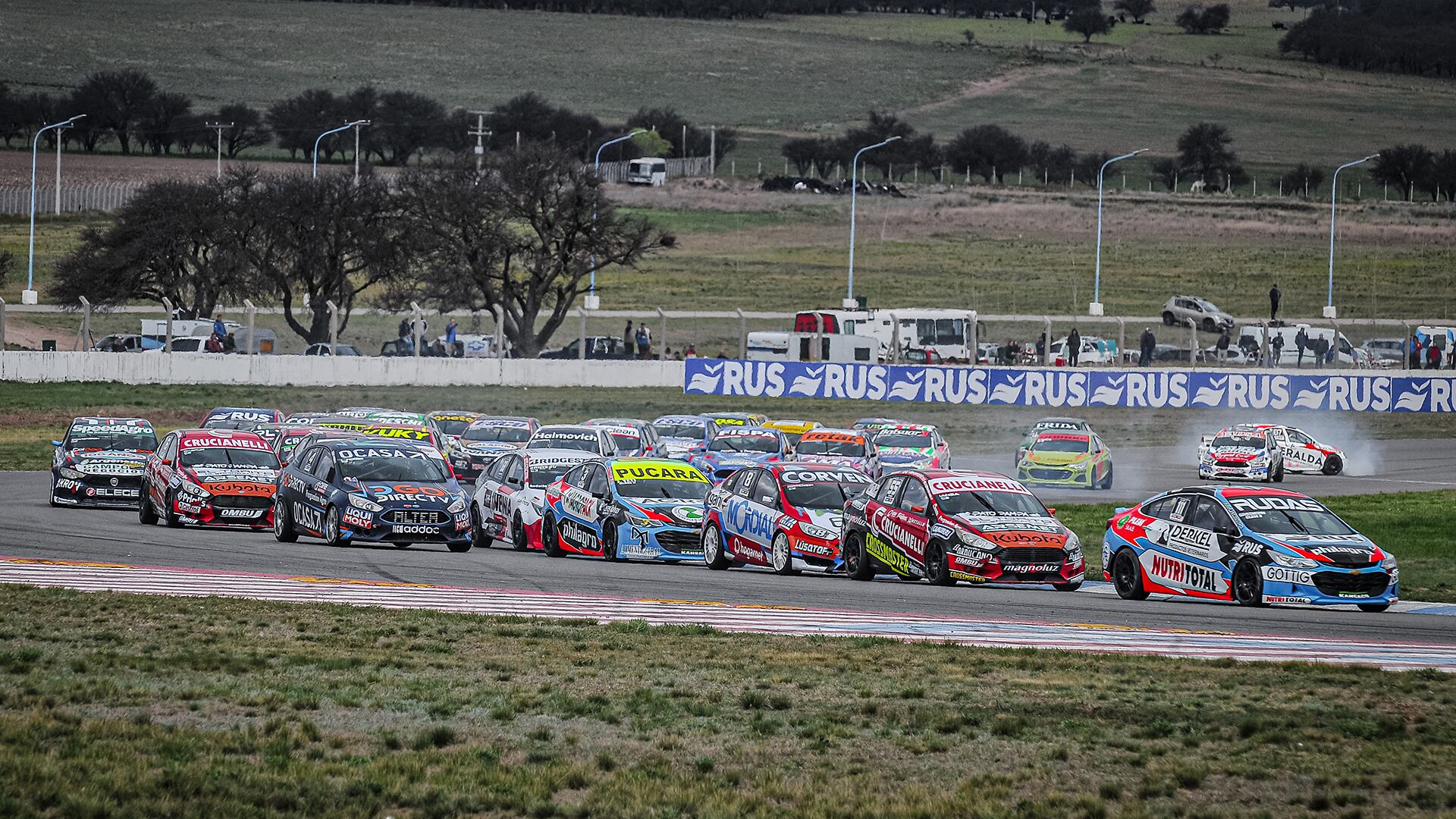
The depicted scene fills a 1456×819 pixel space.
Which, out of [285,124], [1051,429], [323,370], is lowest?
[1051,429]

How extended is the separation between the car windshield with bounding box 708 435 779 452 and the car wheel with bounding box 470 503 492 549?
7.87m

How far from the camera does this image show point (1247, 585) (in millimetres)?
18672

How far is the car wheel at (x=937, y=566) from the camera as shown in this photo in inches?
789

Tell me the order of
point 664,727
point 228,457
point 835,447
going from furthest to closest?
point 835,447
point 228,457
point 664,727

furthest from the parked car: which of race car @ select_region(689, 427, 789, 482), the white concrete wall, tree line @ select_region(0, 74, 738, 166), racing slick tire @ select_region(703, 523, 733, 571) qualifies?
tree line @ select_region(0, 74, 738, 166)

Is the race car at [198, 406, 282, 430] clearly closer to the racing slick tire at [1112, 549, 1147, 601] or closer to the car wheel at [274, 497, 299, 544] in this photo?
the car wheel at [274, 497, 299, 544]

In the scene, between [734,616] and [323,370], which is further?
[323,370]

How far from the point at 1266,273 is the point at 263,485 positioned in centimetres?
7420

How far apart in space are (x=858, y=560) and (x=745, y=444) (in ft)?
38.3

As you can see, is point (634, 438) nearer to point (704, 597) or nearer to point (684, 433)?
point (684, 433)

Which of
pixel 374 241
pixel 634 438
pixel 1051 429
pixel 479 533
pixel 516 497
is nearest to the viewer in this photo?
pixel 479 533

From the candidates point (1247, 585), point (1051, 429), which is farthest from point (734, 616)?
point (1051, 429)

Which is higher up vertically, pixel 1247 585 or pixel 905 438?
pixel 905 438

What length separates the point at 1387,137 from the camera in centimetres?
14112
